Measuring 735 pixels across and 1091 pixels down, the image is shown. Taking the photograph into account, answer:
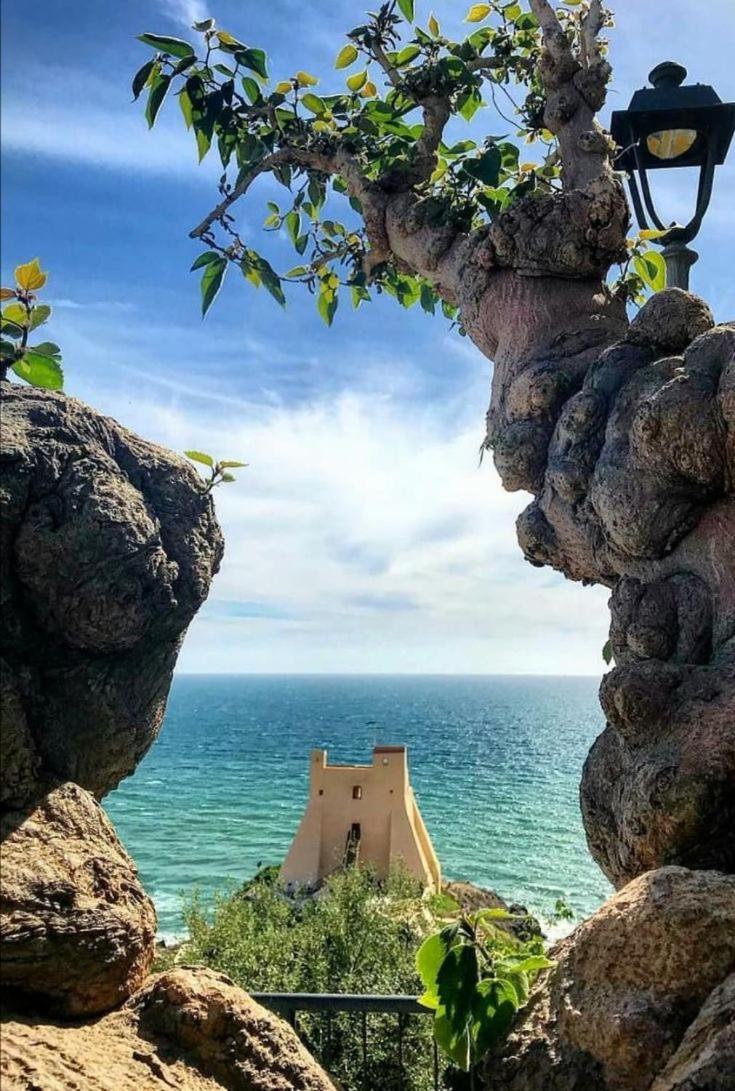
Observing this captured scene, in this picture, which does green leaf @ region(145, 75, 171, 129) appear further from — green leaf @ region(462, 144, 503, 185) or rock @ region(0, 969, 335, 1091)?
rock @ region(0, 969, 335, 1091)

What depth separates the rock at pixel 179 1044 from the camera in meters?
1.49

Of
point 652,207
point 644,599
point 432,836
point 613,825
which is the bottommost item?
point 432,836

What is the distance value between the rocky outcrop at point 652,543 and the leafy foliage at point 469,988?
423mm

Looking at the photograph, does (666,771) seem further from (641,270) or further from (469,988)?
(641,270)

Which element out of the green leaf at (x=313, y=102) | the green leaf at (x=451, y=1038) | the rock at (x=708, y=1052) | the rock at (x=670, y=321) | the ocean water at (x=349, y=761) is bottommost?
the ocean water at (x=349, y=761)

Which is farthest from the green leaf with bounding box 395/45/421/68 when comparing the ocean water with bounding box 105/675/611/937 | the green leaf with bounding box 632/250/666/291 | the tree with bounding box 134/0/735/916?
the ocean water with bounding box 105/675/611/937

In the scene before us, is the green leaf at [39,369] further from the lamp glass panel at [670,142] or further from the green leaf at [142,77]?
the lamp glass panel at [670,142]

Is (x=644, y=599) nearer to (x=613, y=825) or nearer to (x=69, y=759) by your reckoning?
(x=613, y=825)

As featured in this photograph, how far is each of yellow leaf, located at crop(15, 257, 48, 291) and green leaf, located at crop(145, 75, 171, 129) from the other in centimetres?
181

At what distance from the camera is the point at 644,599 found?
7.66 feet

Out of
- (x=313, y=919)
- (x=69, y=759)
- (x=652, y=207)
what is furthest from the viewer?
(x=313, y=919)

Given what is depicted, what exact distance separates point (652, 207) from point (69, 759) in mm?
2999

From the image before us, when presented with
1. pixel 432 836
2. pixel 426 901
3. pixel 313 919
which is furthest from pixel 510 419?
pixel 432 836

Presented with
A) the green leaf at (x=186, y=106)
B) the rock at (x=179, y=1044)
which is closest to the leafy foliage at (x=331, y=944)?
the rock at (x=179, y=1044)
